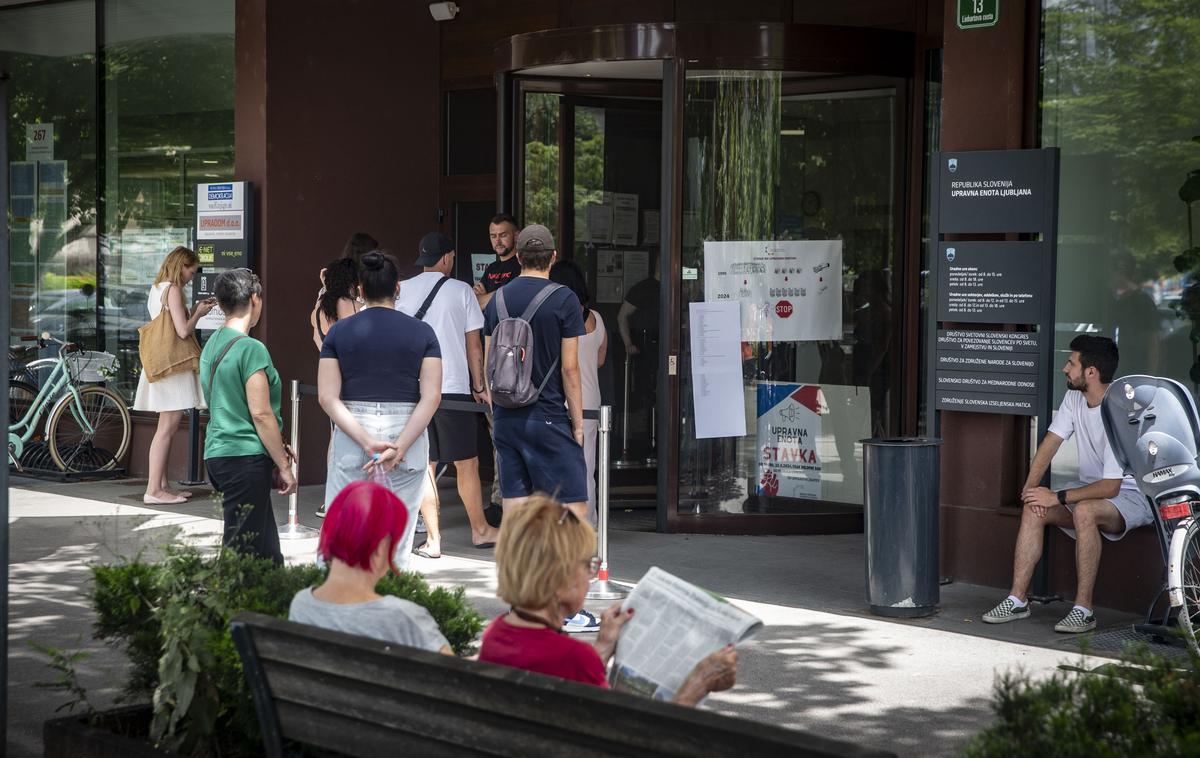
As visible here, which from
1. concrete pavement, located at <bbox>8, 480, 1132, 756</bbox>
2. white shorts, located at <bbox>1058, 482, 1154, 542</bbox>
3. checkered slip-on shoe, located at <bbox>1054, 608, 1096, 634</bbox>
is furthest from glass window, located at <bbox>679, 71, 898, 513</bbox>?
checkered slip-on shoe, located at <bbox>1054, 608, 1096, 634</bbox>

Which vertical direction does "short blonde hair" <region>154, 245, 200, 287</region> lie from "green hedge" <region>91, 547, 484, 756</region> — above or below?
above

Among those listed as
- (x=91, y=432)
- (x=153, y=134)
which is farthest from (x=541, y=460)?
(x=153, y=134)

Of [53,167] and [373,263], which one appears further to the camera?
[53,167]

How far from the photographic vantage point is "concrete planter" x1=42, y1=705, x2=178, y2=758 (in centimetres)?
438

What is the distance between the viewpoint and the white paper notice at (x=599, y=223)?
426 inches

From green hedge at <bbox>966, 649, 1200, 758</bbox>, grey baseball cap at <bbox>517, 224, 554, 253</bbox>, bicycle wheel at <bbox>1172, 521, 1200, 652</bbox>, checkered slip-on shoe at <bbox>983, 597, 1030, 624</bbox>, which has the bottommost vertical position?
checkered slip-on shoe at <bbox>983, 597, 1030, 624</bbox>

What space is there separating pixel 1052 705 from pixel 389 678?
1563mm

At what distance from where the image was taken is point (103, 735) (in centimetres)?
447

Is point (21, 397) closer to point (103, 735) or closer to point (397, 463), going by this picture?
point (397, 463)

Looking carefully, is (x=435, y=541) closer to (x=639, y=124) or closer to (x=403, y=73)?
(x=639, y=124)

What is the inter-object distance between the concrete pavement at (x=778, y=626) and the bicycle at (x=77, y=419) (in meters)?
1.38

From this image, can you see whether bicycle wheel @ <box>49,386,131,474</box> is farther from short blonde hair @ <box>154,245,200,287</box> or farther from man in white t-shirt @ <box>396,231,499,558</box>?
man in white t-shirt @ <box>396,231,499,558</box>

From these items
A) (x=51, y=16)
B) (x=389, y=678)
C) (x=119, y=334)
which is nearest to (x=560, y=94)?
(x=119, y=334)

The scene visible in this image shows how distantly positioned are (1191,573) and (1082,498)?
2.52 ft
